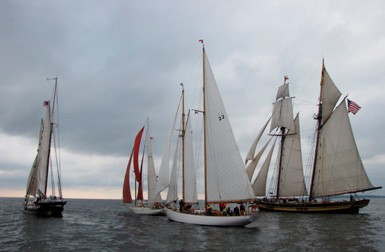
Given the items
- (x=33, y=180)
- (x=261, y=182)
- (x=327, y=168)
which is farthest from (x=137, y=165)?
(x=327, y=168)

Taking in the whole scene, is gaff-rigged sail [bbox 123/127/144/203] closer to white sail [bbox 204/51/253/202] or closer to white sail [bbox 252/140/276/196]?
white sail [bbox 252/140/276/196]

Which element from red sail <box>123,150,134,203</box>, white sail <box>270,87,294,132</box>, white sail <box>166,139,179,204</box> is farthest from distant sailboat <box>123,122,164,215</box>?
white sail <box>270,87,294,132</box>

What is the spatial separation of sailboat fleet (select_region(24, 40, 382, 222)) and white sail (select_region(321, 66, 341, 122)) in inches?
3.3

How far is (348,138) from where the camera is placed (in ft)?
209

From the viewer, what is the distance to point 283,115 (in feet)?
251

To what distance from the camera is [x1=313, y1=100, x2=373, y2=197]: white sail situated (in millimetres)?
62781

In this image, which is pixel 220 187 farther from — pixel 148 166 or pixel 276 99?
pixel 276 99

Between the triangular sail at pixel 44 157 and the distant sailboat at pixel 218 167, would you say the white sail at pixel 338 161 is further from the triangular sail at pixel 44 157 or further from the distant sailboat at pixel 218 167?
the triangular sail at pixel 44 157

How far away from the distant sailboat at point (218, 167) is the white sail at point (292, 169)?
3345 cm

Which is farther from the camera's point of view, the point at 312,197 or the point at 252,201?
the point at 312,197

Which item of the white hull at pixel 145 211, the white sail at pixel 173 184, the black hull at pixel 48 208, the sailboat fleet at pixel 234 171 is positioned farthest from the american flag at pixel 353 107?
the black hull at pixel 48 208

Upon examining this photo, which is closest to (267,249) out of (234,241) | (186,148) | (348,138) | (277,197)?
(234,241)

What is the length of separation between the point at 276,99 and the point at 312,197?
840 inches

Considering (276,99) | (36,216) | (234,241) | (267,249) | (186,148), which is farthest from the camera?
(276,99)
